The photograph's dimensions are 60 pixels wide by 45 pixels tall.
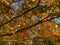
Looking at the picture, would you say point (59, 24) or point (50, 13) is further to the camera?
point (59, 24)

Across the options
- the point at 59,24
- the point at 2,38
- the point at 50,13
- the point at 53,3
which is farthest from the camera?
the point at 2,38

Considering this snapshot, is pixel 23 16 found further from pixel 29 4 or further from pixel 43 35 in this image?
pixel 43 35

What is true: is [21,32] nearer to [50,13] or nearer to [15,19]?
[15,19]

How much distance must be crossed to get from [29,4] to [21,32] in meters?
2.00

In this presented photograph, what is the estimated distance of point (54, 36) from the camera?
10250 mm

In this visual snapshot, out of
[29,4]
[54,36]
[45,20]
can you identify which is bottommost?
[54,36]

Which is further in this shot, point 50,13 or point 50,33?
point 50,33

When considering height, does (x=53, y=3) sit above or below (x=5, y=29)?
above

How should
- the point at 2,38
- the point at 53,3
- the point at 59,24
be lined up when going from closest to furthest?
the point at 53,3 → the point at 59,24 → the point at 2,38

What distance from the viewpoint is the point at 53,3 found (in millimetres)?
8195

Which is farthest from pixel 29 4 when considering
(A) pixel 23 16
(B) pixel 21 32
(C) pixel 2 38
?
(C) pixel 2 38

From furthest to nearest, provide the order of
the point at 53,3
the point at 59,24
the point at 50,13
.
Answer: the point at 59,24 → the point at 50,13 → the point at 53,3

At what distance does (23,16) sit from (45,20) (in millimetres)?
1026

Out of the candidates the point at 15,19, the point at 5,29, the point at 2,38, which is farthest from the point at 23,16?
the point at 2,38
